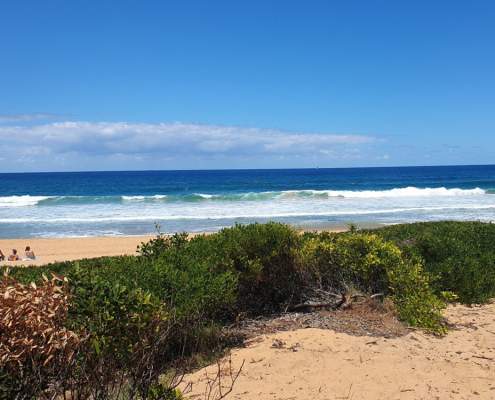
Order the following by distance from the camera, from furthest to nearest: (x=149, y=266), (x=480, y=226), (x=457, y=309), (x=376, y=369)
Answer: (x=480, y=226) < (x=457, y=309) < (x=149, y=266) < (x=376, y=369)

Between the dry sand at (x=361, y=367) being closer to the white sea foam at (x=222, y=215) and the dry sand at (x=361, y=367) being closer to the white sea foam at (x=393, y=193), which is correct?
the white sea foam at (x=222, y=215)

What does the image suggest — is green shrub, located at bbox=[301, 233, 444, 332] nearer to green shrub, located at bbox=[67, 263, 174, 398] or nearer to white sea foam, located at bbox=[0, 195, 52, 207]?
green shrub, located at bbox=[67, 263, 174, 398]

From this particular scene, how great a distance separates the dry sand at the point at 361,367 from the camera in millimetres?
4379

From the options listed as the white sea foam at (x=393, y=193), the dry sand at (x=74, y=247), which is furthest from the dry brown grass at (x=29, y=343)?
the white sea foam at (x=393, y=193)

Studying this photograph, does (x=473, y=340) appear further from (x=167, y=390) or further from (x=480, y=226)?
(x=480, y=226)

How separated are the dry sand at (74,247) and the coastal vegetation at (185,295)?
10.7m

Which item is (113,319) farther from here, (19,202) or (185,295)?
(19,202)

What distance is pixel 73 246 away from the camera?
19.9 metres

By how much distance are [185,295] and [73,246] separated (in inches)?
644

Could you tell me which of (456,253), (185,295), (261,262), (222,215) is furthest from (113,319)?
(222,215)

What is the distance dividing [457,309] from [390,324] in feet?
6.31

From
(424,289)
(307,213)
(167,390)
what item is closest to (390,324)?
(424,289)

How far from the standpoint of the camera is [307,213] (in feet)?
108

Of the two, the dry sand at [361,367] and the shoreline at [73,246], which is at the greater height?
the dry sand at [361,367]
